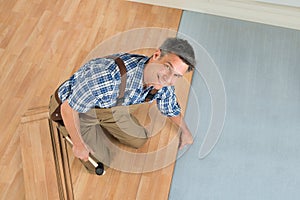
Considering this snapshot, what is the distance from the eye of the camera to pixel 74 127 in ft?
4.27

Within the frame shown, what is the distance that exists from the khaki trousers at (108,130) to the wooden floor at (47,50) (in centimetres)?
10

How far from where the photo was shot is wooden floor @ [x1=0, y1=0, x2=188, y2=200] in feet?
5.09

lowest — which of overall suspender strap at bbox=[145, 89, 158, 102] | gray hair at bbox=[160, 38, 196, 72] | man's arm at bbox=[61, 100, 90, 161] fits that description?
man's arm at bbox=[61, 100, 90, 161]

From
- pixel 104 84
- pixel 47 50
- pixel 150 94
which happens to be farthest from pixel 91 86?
pixel 47 50

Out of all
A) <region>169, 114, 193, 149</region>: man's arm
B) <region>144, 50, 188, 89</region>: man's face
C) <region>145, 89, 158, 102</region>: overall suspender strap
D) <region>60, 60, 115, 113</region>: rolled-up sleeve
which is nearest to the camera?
<region>144, 50, 188, 89</region>: man's face

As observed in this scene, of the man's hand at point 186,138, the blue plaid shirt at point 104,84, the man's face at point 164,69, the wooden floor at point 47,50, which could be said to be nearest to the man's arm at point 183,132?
the man's hand at point 186,138

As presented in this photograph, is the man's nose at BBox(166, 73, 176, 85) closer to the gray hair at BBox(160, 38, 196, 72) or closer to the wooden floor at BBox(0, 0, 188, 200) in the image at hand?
the gray hair at BBox(160, 38, 196, 72)

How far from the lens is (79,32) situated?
6.30ft

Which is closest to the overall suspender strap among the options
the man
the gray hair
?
the man

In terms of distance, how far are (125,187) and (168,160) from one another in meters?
0.18

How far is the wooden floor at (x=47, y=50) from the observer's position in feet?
5.09

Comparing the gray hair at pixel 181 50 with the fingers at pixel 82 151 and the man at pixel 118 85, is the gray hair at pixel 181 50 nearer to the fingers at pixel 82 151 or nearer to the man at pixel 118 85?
the man at pixel 118 85

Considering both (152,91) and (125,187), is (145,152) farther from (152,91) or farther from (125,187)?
(152,91)

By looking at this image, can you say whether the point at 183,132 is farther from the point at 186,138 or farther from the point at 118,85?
the point at 118,85
